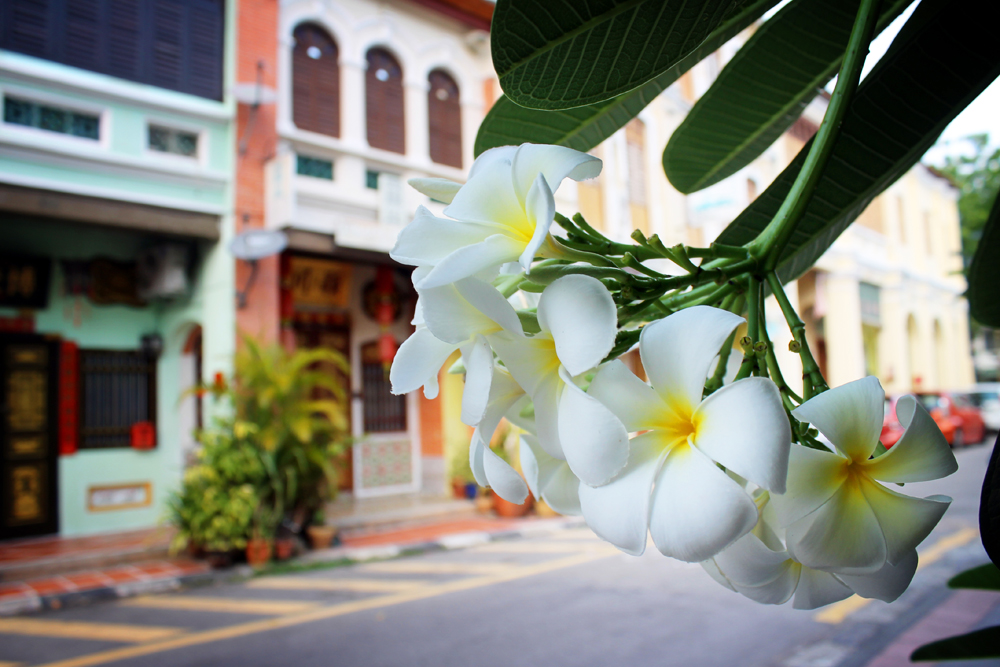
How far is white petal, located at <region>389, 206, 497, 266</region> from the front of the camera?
28 centimetres

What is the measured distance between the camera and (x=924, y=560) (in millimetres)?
5371

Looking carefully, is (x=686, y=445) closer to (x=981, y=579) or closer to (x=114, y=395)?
(x=981, y=579)

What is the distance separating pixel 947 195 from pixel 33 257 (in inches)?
796

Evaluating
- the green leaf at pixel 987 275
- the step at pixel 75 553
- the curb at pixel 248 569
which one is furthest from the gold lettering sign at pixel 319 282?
the green leaf at pixel 987 275

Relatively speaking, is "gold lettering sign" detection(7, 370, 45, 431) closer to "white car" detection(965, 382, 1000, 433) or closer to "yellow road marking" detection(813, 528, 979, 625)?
"yellow road marking" detection(813, 528, 979, 625)

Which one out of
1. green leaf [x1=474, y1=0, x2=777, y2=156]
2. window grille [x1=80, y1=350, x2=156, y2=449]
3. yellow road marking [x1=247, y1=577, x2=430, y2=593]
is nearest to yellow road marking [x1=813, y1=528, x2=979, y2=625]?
yellow road marking [x1=247, y1=577, x2=430, y2=593]

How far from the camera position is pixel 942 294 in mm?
19062

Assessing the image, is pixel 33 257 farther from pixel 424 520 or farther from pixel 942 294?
pixel 942 294

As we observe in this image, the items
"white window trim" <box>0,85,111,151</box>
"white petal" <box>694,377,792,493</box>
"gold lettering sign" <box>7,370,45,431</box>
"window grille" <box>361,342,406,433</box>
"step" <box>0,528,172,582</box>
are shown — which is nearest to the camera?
"white petal" <box>694,377,792,493</box>

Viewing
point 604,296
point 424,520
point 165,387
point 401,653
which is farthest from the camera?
point 424,520

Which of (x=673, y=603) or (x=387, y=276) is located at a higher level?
(x=387, y=276)

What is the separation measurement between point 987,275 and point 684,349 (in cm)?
61

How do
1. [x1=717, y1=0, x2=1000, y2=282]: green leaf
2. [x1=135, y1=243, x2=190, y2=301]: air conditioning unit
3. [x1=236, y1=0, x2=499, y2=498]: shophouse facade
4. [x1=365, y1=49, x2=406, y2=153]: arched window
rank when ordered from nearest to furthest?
[x1=717, y1=0, x2=1000, y2=282]: green leaf, [x1=135, y1=243, x2=190, y2=301]: air conditioning unit, [x1=236, y1=0, x2=499, y2=498]: shophouse facade, [x1=365, y1=49, x2=406, y2=153]: arched window

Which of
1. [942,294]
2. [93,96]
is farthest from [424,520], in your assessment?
[942,294]
